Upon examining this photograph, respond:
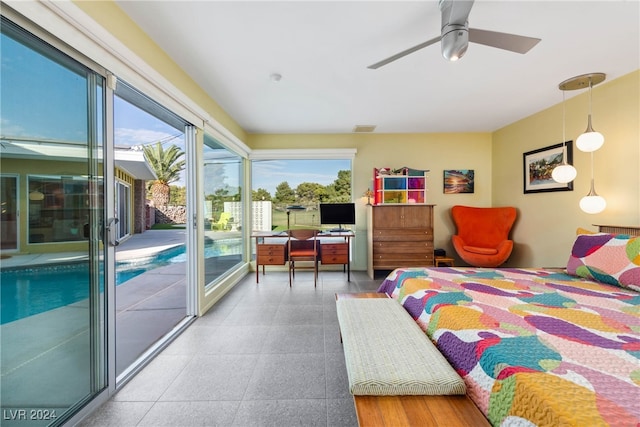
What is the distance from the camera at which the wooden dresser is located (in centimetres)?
402

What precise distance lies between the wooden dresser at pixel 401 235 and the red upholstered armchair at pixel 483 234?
0.54 m

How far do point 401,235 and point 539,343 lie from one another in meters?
3.00

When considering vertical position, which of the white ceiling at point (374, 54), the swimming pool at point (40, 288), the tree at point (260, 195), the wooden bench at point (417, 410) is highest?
the white ceiling at point (374, 54)

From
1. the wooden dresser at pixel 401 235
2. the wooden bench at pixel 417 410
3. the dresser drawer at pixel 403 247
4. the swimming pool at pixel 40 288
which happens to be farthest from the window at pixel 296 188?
the wooden bench at pixel 417 410

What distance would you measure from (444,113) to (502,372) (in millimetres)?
3485

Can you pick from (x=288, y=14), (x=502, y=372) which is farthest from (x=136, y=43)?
(x=502, y=372)

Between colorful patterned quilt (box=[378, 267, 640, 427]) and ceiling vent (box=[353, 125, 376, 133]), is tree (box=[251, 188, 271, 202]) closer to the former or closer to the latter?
ceiling vent (box=[353, 125, 376, 133])

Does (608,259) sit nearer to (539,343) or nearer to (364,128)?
(539,343)

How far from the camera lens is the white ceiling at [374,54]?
1.69 meters

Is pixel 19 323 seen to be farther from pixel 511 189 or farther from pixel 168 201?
pixel 168 201

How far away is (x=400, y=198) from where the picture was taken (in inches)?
171

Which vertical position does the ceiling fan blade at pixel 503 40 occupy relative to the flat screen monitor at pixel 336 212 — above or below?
above

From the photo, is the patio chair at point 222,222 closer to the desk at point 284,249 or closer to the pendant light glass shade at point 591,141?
the desk at point 284,249

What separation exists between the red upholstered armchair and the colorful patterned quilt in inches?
74.7
